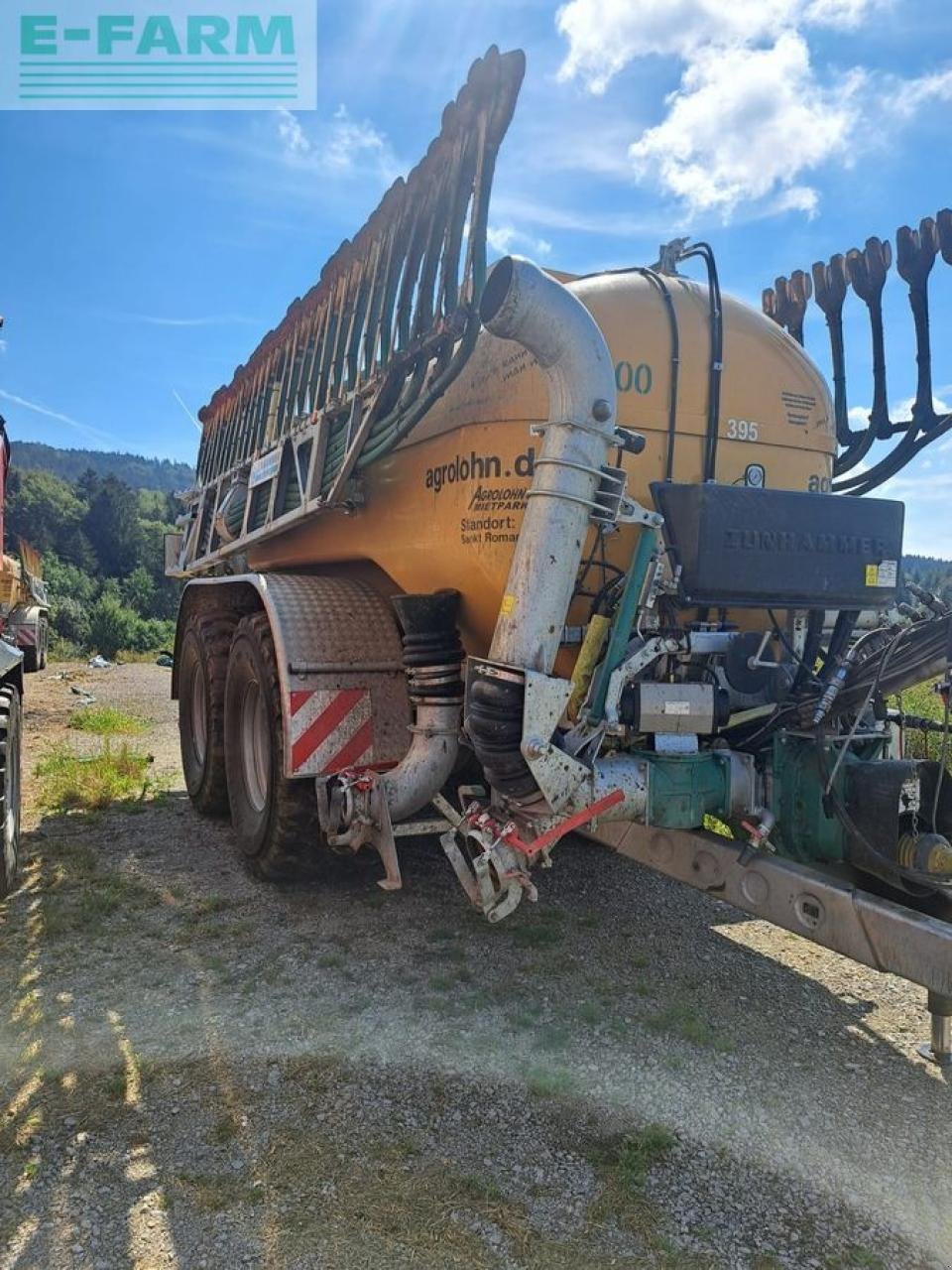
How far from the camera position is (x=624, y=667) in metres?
2.94

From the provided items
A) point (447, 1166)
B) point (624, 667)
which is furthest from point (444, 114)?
point (447, 1166)

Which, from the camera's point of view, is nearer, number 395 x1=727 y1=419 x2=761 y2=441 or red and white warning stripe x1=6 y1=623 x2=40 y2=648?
number 395 x1=727 y1=419 x2=761 y2=441

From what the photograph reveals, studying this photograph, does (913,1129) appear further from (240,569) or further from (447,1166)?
(240,569)

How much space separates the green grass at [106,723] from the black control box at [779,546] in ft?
25.4

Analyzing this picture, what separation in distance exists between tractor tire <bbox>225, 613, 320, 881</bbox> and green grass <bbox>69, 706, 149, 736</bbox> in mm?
4837

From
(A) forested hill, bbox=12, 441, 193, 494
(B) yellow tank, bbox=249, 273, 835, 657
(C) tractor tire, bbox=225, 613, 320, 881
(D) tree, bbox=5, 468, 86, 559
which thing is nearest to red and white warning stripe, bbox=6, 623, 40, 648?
(C) tractor tire, bbox=225, 613, 320, 881

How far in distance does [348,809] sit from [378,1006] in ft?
2.43

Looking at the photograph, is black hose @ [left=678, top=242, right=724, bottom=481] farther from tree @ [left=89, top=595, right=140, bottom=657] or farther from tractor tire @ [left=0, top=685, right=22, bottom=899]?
tree @ [left=89, top=595, right=140, bottom=657]

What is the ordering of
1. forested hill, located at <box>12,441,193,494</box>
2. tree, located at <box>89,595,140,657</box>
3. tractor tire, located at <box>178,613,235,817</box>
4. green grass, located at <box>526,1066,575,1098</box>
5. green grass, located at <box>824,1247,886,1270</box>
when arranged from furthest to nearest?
forested hill, located at <box>12,441,193,494</box>, tree, located at <box>89,595,140,657</box>, tractor tire, located at <box>178,613,235,817</box>, green grass, located at <box>526,1066,575,1098</box>, green grass, located at <box>824,1247,886,1270</box>

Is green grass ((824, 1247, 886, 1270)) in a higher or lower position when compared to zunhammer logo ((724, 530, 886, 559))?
lower

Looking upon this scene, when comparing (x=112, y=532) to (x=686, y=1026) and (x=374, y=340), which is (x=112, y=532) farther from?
(x=686, y=1026)

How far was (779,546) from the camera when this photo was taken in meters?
3.06

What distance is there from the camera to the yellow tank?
330 cm

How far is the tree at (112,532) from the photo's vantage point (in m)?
47.6
